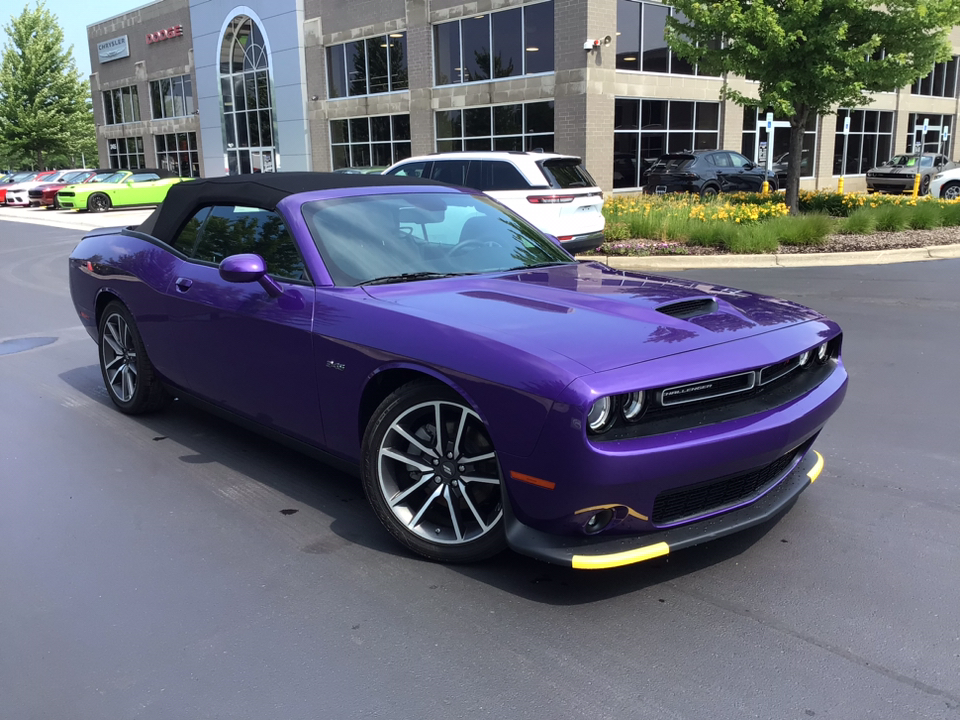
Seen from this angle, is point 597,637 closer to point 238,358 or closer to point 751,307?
point 751,307

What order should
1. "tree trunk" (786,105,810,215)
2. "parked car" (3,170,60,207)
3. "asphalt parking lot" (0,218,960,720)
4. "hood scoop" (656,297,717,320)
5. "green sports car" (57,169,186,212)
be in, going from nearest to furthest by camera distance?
"asphalt parking lot" (0,218,960,720) → "hood scoop" (656,297,717,320) → "tree trunk" (786,105,810,215) → "green sports car" (57,169,186,212) → "parked car" (3,170,60,207)

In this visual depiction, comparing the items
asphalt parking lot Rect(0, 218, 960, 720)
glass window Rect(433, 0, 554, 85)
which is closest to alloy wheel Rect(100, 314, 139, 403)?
asphalt parking lot Rect(0, 218, 960, 720)

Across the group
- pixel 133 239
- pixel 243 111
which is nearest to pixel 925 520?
pixel 133 239

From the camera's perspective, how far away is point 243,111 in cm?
4091

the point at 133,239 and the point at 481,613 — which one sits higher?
the point at 133,239

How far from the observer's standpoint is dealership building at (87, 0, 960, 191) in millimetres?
26781

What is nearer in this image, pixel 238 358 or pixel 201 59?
pixel 238 358

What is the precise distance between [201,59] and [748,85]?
27.3 m

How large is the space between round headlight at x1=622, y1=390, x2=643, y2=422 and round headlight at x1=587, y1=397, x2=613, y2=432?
0.08 metres

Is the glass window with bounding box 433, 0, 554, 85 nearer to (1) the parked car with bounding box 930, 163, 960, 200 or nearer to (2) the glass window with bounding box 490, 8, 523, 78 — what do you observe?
(2) the glass window with bounding box 490, 8, 523, 78

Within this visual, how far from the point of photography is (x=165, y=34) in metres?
45.9

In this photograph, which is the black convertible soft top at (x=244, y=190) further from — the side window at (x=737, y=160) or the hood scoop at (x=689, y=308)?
the side window at (x=737, y=160)

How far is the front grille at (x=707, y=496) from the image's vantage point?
3.06m

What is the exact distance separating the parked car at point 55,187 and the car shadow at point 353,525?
31038 millimetres
